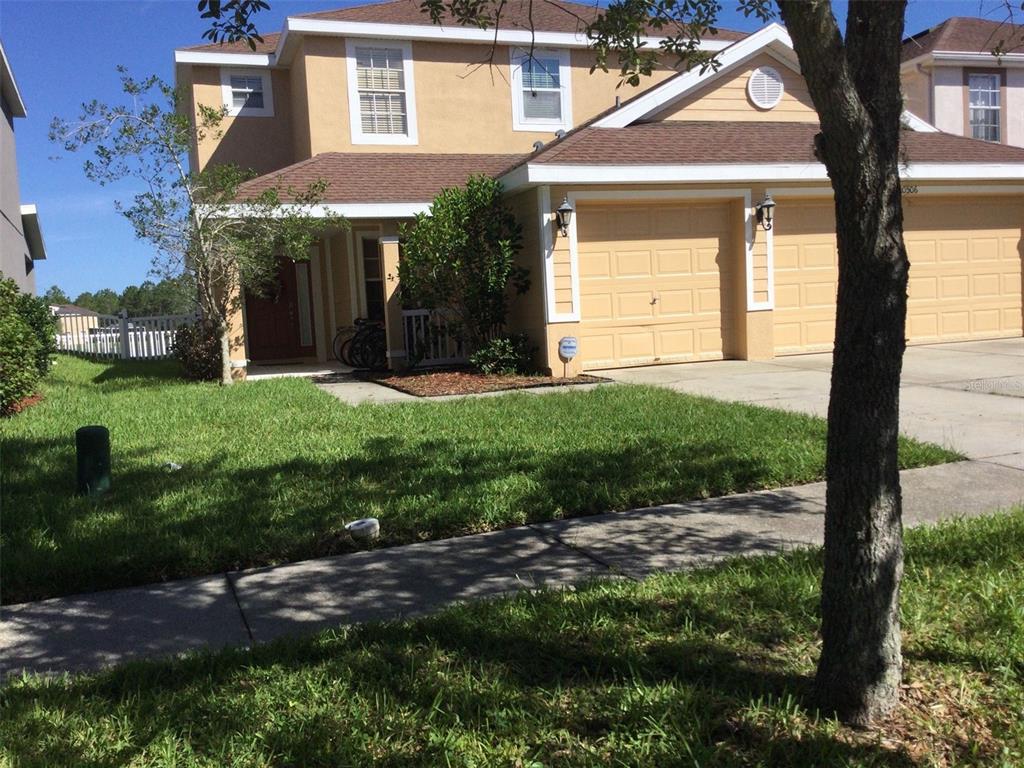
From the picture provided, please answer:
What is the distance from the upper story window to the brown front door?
1658cm

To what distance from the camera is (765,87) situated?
1480cm

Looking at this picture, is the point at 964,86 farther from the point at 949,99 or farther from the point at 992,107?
the point at 992,107

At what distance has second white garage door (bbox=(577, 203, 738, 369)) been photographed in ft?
42.5

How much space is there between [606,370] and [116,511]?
845 centimetres

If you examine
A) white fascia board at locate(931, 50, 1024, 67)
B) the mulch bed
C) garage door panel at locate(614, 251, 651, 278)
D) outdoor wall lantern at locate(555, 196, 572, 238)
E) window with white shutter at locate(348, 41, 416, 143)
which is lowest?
the mulch bed

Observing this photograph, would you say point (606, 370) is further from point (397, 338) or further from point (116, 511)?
point (116, 511)

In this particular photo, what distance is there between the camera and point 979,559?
4422mm

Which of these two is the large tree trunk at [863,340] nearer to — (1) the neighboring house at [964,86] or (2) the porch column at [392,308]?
(2) the porch column at [392,308]

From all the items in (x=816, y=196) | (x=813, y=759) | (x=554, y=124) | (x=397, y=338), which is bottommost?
(x=813, y=759)

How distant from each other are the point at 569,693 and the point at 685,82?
12.8m

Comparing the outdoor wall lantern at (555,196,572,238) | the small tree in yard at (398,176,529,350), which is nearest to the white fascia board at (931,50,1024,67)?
the outdoor wall lantern at (555,196,572,238)

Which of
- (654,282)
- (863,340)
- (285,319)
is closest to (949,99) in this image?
(654,282)

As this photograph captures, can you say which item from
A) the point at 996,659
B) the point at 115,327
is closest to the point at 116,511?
the point at 996,659

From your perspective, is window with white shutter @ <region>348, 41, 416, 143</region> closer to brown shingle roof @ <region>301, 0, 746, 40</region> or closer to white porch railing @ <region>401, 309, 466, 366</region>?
brown shingle roof @ <region>301, 0, 746, 40</region>
